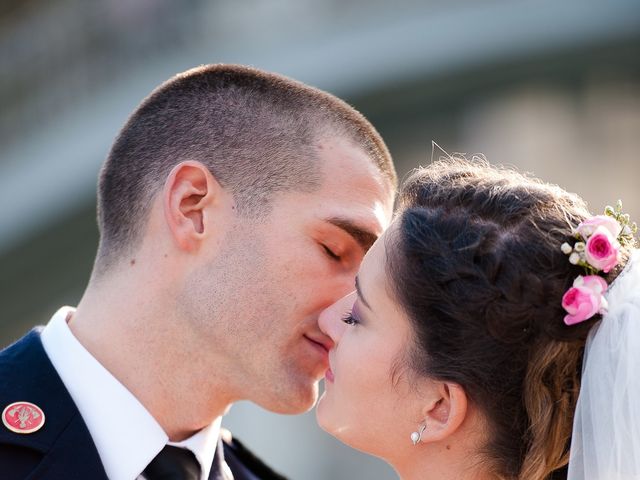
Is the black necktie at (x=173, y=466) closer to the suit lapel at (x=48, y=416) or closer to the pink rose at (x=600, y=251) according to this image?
the suit lapel at (x=48, y=416)

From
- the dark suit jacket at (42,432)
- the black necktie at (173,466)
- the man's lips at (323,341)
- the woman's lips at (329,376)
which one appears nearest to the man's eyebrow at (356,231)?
the man's lips at (323,341)

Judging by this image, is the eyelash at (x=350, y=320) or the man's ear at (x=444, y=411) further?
the eyelash at (x=350, y=320)

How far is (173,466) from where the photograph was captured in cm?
366

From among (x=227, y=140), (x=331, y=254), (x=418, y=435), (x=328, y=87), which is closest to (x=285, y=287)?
(x=331, y=254)

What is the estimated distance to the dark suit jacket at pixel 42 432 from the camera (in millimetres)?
3359

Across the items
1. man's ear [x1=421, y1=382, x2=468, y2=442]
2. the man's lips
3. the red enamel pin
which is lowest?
the red enamel pin

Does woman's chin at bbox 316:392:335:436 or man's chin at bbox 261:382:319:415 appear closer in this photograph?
woman's chin at bbox 316:392:335:436

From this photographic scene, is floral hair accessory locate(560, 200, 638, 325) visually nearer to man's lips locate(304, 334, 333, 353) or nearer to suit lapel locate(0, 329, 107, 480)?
man's lips locate(304, 334, 333, 353)

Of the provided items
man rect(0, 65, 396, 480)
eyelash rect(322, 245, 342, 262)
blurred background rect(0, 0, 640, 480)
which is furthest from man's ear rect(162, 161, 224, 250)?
blurred background rect(0, 0, 640, 480)

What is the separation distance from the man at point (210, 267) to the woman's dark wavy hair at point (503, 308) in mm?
640

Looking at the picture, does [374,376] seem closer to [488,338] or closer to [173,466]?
[488,338]

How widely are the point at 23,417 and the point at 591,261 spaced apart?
1652 millimetres

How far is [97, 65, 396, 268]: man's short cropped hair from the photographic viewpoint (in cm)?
401

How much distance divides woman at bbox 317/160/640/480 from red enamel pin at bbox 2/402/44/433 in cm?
83
